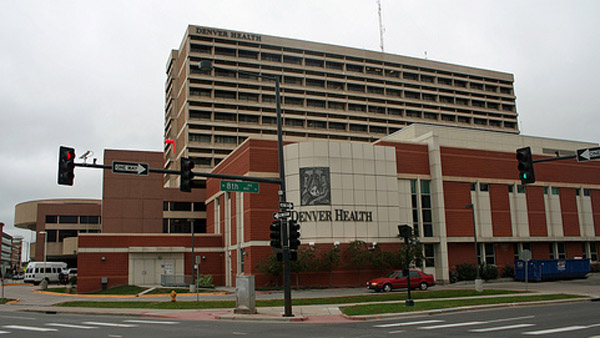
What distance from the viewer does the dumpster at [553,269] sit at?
42469mm

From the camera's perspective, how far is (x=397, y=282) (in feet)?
116

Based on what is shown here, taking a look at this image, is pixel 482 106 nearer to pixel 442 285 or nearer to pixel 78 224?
pixel 442 285

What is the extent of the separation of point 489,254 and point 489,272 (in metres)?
2.52

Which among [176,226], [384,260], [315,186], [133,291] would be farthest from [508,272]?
[176,226]

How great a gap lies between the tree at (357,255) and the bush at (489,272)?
466 inches

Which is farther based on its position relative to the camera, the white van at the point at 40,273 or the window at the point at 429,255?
the white van at the point at 40,273

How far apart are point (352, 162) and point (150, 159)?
136 feet

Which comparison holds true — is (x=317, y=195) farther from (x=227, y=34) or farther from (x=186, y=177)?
(x=227, y=34)

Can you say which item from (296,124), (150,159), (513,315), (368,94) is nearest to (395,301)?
(513,315)

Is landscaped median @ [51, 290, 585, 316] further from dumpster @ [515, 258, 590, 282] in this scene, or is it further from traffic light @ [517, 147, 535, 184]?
dumpster @ [515, 258, 590, 282]

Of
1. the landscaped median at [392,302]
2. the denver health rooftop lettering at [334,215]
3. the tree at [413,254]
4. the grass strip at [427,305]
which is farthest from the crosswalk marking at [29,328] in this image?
the tree at [413,254]

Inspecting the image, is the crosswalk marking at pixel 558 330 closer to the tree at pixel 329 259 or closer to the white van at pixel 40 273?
the tree at pixel 329 259

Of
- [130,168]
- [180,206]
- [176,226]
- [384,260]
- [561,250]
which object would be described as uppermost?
[180,206]

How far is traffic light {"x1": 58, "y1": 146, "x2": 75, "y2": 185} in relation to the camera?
1585cm
